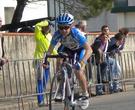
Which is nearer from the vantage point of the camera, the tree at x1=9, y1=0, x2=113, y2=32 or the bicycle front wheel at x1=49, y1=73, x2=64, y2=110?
the bicycle front wheel at x1=49, y1=73, x2=64, y2=110

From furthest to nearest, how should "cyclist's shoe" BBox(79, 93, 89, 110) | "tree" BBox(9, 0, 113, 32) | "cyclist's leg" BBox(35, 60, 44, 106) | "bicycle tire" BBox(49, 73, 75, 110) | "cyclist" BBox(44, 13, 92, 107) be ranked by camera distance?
1. "tree" BBox(9, 0, 113, 32)
2. "cyclist's leg" BBox(35, 60, 44, 106)
3. "cyclist's shoe" BBox(79, 93, 89, 110)
4. "cyclist" BBox(44, 13, 92, 107)
5. "bicycle tire" BBox(49, 73, 75, 110)

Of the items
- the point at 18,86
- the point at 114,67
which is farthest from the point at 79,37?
the point at 114,67

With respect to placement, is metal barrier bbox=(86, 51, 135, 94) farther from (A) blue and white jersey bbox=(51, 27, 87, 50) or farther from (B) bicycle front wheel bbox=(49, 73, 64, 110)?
(A) blue and white jersey bbox=(51, 27, 87, 50)

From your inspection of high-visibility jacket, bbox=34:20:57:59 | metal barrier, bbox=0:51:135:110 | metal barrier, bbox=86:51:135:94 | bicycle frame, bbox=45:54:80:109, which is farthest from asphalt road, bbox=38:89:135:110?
bicycle frame, bbox=45:54:80:109

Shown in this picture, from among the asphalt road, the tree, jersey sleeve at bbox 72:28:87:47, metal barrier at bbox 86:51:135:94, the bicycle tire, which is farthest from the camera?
the tree

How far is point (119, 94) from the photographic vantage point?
56.5 feet

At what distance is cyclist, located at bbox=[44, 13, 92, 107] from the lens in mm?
11523

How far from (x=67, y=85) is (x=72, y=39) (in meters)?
0.87

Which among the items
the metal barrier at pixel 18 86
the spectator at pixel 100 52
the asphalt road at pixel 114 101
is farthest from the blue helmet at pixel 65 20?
the spectator at pixel 100 52

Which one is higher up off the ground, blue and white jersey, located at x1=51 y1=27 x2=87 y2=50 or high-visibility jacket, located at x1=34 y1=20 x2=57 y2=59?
blue and white jersey, located at x1=51 y1=27 x2=87 y2=50

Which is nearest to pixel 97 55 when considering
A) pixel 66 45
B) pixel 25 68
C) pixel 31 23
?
pixel 25 68

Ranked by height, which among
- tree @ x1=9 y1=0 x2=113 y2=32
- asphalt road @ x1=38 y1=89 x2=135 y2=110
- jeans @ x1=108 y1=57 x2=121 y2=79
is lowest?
asphalt road @ x1=38 y1=89 x2=135 y2=110

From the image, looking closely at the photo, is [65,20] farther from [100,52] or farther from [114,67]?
[114,67]

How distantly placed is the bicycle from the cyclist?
0.41 feet
